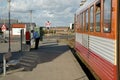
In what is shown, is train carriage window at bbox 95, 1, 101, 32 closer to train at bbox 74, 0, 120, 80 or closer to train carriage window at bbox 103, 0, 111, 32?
train at bbox 74, 0, 120, 80

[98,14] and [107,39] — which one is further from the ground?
[98,14]

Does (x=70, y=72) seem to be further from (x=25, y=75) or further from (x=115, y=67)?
(x=115, y=67)

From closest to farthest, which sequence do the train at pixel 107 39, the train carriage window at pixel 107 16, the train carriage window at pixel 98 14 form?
the train at pixel 107 39, the train carriage window at pixel 107 16, the train carriage window at pixel 98 14

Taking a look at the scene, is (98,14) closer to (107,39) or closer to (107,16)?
(107,16)

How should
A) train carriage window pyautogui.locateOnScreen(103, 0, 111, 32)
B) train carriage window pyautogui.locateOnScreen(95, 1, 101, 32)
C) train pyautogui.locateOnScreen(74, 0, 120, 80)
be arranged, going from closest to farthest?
train pyautogui.locateOnScreen(74, 0, 120, 80) → train carriage window pyautogui.locateOnScreen(103, 0, 111, 32) → train carriage window pyautogui.locateOnScreen(95, 1, 101, 32)

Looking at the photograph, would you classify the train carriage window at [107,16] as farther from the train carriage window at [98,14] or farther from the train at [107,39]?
the train carriage window at [98,14]

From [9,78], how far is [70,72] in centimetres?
291

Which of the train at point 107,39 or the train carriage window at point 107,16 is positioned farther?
the train carriage window at point 107,16

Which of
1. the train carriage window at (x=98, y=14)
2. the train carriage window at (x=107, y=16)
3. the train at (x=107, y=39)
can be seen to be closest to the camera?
the train at (x=107, y=39)

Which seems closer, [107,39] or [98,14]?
[107,39]

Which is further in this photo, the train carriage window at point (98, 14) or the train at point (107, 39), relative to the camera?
the train carriage window at point (98, 14)

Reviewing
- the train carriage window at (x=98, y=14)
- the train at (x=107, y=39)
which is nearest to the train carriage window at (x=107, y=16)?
the train at (x=107, y=39)

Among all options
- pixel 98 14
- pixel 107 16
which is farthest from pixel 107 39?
pixel 98 14

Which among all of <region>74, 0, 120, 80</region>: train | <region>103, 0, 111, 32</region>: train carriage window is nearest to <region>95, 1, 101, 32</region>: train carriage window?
<region>74, 0, 120, 80</region>: train
